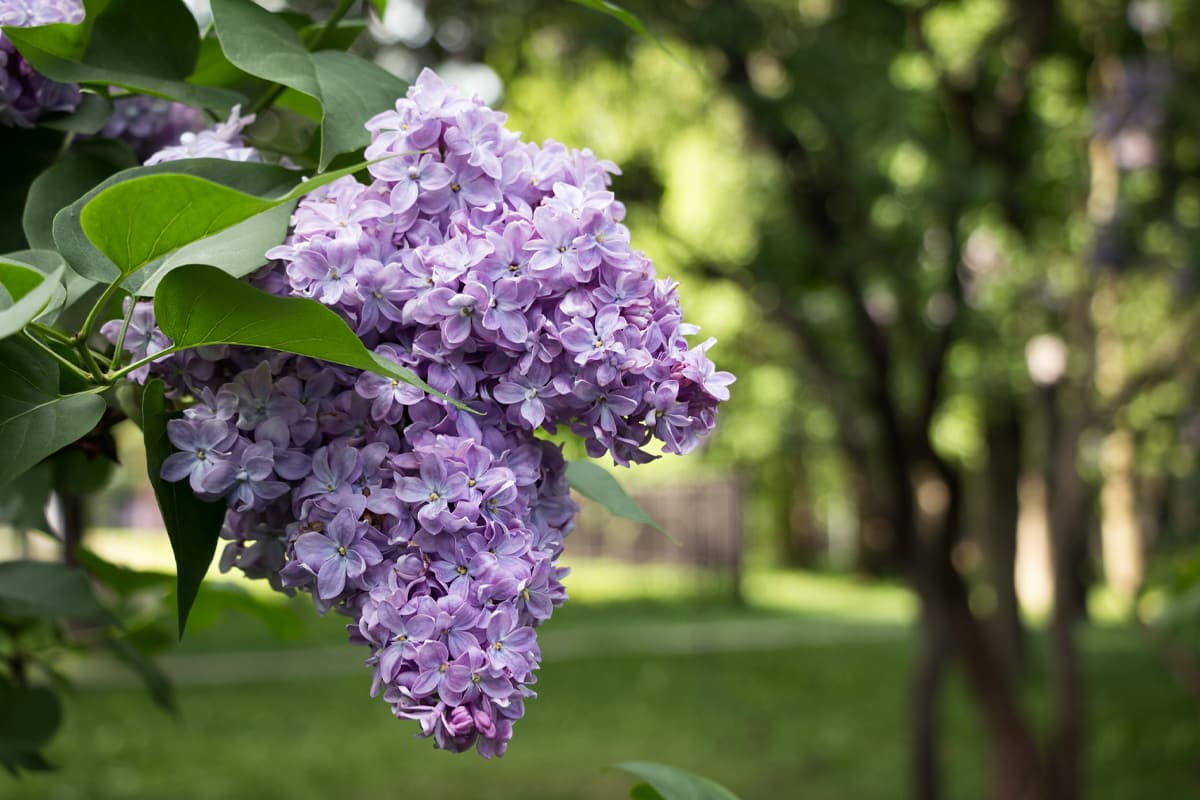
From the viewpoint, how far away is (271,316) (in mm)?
699

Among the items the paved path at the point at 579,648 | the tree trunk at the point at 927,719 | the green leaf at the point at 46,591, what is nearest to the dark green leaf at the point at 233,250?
the green leaf at the point at 46,591

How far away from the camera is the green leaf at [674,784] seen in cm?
96

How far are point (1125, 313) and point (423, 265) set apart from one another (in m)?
7.37

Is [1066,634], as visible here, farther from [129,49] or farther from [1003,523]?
[129,49]

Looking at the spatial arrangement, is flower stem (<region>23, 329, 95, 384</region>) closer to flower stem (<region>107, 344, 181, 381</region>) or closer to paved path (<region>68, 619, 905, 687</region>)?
flower stem (<region>107, 344, 181, 381</region>)

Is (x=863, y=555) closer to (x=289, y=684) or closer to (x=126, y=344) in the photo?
(x=289, y=684)

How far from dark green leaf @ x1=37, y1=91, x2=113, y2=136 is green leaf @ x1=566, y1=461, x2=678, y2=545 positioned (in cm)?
48

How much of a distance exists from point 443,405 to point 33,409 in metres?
0.25

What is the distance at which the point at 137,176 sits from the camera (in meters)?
0.75

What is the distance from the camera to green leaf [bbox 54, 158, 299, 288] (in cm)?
78

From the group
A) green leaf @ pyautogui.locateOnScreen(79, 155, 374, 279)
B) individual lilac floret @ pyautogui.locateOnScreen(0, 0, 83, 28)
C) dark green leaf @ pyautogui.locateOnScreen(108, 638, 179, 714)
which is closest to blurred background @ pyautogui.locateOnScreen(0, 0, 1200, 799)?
dark green leaf @ pyautogui.locateOnScreen(108, 638, 179, 714)

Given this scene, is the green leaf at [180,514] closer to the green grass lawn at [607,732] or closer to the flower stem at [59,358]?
the flower stem at [59,358]

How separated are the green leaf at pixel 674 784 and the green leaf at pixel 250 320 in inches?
15.5

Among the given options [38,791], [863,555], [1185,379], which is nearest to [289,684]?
[38,791]
